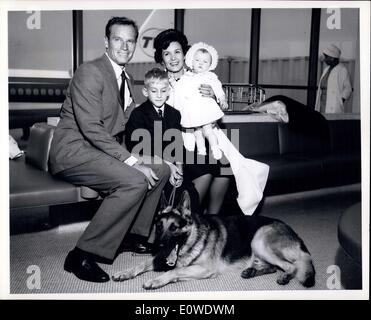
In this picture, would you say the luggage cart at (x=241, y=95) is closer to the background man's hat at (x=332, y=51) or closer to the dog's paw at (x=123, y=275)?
the background man's hat at (x=332, y=51)

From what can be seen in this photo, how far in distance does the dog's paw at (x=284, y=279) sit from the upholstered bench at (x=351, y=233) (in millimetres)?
339

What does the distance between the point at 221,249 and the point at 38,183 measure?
104 centimetres

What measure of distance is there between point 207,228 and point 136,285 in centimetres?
46

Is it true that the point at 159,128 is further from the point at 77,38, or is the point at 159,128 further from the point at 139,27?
the point at 77,38

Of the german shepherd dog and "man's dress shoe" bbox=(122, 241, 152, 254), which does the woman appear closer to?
the german shepherd dog

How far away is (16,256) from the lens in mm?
2133

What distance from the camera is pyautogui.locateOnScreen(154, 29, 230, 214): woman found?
229 centimetres

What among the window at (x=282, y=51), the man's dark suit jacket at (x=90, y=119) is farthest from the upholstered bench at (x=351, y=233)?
the window at (x=282, y=51)

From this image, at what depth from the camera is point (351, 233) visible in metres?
1.72

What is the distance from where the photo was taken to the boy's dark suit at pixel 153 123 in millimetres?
2166

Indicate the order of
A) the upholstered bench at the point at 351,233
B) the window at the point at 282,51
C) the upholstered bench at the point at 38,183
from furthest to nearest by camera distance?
→ the window at the point at 282,51, the upholstered bench at the point at 38,183, the upholstered bench at the point at 351,233

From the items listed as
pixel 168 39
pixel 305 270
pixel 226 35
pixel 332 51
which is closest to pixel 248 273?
pixel 305 270

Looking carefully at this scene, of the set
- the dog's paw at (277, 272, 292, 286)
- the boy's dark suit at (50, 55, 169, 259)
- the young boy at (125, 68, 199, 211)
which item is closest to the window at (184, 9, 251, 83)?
the young boy at (125, 68, 199, 211)

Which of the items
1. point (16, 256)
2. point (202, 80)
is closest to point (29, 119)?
point (16, 256)
